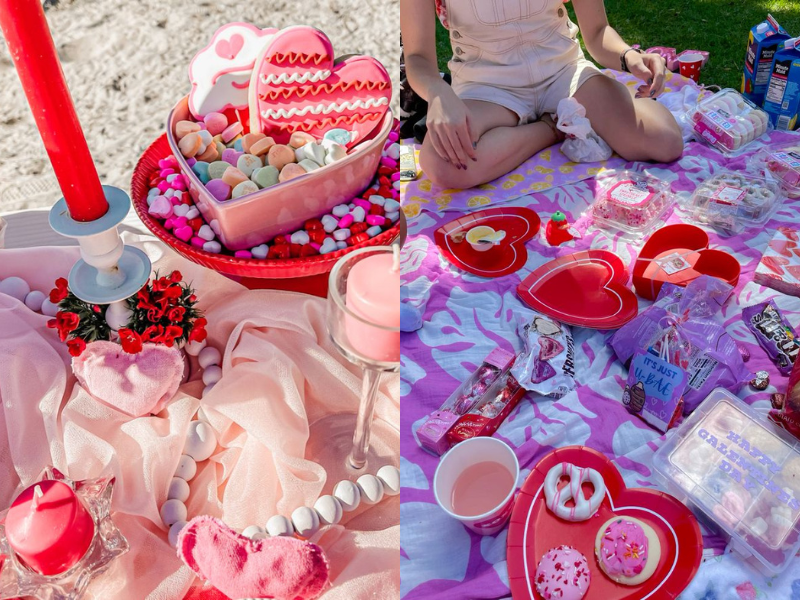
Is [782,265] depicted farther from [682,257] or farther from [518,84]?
[518,84]

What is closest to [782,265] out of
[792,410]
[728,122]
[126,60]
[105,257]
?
[792,410]

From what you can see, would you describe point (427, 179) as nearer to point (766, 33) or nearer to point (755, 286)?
point (755, 286)

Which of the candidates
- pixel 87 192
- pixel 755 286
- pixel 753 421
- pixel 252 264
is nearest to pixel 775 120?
pixel 755 286

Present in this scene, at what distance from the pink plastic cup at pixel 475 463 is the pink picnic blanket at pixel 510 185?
63 cm

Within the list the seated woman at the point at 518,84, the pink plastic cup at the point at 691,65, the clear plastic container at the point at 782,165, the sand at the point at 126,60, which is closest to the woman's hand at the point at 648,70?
the seated woman at the point at 518,84

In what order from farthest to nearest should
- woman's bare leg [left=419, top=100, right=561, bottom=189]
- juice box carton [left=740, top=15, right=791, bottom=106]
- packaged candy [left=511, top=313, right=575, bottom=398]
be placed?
1. juice box carton [left=740, top=15, right=791, bottom=106]
2. woman's bare leg [left=419, top=100, right=561, bottom=189]
3. packaged candy [left=511, top=313, right=575, bottom=398]

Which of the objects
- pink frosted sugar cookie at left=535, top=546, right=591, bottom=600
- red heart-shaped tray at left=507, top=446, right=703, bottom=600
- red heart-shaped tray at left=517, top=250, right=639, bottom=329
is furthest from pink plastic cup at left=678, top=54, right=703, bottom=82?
pink frosted sugar cookie at left=535, top=546, right=591, bottom=600

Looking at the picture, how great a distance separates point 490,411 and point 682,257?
461mm

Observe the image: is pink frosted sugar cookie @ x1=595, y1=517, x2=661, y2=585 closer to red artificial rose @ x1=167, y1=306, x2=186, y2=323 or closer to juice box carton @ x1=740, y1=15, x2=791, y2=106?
red artificial rose @ x1=167, y1=306, x2=186, y2=323

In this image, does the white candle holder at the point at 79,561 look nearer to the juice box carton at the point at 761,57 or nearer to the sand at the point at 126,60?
the sand at the point at 126,60

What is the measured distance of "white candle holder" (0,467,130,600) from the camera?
0.60m

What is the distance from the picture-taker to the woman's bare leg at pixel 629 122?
1431mm

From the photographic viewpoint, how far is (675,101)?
5.37 ft

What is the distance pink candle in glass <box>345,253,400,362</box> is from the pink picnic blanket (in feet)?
2.82
